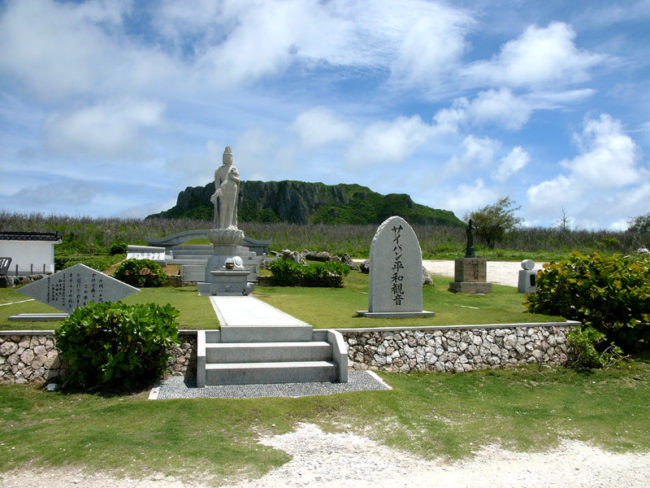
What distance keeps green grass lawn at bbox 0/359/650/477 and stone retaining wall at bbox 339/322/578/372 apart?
2.05 ft

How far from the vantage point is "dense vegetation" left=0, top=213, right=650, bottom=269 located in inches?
1396

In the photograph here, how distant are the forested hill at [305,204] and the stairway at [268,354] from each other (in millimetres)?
81341

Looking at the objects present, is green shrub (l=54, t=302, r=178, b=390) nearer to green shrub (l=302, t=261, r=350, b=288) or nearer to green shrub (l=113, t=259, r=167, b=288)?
green shrub (l=113, t=259, r=167, b=288)

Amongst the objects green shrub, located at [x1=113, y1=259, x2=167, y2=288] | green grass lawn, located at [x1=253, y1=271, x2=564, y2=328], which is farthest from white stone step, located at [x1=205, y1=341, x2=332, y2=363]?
green shrub, located at [x1=113, y1=259, x2=167, y2=288]

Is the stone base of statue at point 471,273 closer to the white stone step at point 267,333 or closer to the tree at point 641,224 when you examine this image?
the white stone step at point 267,333

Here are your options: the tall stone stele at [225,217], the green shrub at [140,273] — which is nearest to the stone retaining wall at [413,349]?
the green shrub at [140,273]

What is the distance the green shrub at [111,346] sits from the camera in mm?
6395

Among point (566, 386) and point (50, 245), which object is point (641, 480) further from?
point (50, 245)

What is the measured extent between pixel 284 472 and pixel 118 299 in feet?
15.5

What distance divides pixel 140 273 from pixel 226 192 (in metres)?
3.80

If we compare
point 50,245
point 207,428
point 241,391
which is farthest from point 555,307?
point 50,245

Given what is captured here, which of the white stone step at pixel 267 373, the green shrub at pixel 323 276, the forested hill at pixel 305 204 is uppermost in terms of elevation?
the forested hill at pixel 305 204

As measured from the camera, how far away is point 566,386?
753 centimetres

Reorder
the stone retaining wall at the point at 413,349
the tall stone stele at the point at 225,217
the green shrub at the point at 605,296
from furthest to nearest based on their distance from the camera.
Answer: the tall stone stele at the point at 225,217 → the green shrub at the point at 605,296 → the stone retaining wall at the point at 413,349
